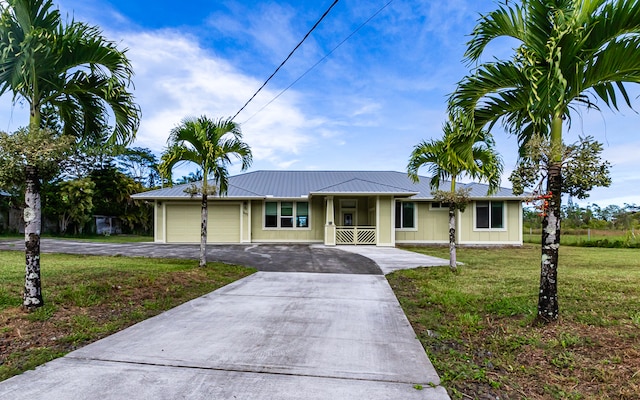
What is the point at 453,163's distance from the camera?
687 centimetres

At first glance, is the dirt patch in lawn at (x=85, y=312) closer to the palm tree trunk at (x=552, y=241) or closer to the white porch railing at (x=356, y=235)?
the palm tree trunk at (x=552, y=241)

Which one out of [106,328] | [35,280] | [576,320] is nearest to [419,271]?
[576,320]

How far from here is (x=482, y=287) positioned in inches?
256

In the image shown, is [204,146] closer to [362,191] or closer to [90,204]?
[362,191]

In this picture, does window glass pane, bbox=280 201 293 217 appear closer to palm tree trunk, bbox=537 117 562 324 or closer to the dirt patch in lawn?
the dirt patch in lawn

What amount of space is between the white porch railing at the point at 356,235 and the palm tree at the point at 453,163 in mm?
6797

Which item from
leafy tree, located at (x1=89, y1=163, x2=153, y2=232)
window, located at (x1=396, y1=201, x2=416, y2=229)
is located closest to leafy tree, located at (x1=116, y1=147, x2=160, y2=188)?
leafy tree, located at (x1=89, y1=163, x2=153, y2=232)

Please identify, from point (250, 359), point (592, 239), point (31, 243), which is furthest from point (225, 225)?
point (592, 239)

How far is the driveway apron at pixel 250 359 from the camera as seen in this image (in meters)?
2.57

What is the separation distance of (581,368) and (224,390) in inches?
118

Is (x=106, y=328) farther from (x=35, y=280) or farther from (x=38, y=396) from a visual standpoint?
(x=38, y=396)

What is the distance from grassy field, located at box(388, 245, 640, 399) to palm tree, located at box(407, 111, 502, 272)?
2.40m

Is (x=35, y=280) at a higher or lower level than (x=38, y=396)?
higher

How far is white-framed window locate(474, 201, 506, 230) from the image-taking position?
1755 cm
